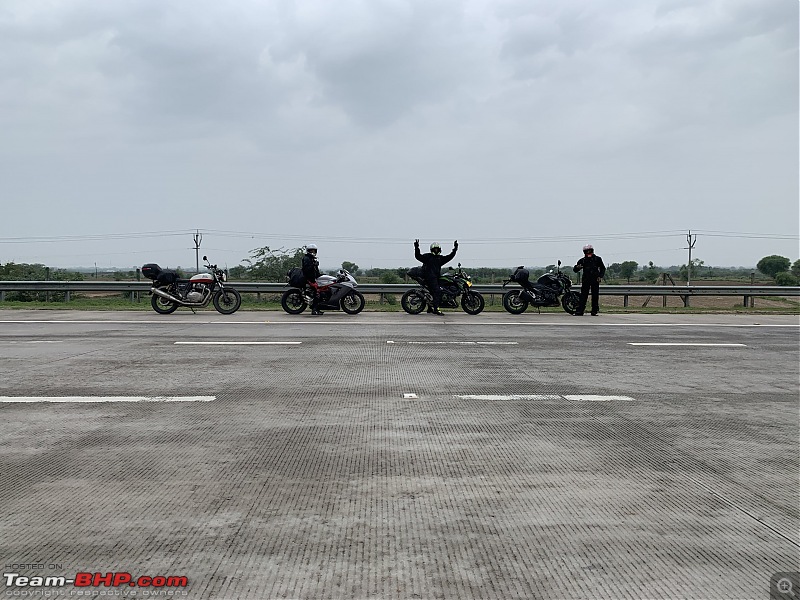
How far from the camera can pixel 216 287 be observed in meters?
19.8

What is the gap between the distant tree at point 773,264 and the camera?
5762cm

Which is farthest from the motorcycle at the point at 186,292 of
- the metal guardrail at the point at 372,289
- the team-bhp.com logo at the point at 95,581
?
the team-bhp.com logo at the point at 95,581

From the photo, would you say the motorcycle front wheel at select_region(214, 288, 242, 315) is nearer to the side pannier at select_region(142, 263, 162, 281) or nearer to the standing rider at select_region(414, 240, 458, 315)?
→ the side pannier at select_region(142, 263, 162, 281)

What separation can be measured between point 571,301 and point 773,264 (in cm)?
5011

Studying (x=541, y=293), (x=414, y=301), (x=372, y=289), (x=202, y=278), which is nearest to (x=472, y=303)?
(x=414, y=301)

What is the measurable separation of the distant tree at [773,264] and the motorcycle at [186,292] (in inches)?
1966

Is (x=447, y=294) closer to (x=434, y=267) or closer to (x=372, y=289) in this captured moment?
(x=434, y=267)

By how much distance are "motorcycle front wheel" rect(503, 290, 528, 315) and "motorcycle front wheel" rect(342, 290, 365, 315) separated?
424 centimetres

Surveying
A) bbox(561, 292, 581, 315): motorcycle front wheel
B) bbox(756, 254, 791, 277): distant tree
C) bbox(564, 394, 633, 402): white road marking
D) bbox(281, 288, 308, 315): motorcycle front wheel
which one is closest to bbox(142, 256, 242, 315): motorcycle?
bbox(281, 288, 308, 315): motorcycle front wheel

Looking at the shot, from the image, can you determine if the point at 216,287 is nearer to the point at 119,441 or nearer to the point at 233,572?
the point at 119,441

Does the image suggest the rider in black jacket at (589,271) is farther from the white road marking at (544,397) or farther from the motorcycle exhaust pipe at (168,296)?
the white road marking at (544,397)

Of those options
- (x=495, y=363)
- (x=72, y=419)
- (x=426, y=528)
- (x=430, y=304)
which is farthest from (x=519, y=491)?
(x=430, y=304)

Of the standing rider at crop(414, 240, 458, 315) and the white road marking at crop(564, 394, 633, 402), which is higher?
the standing rider at crop(414, 240, 458, 315)

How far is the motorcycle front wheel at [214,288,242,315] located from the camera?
19594 millimetres
